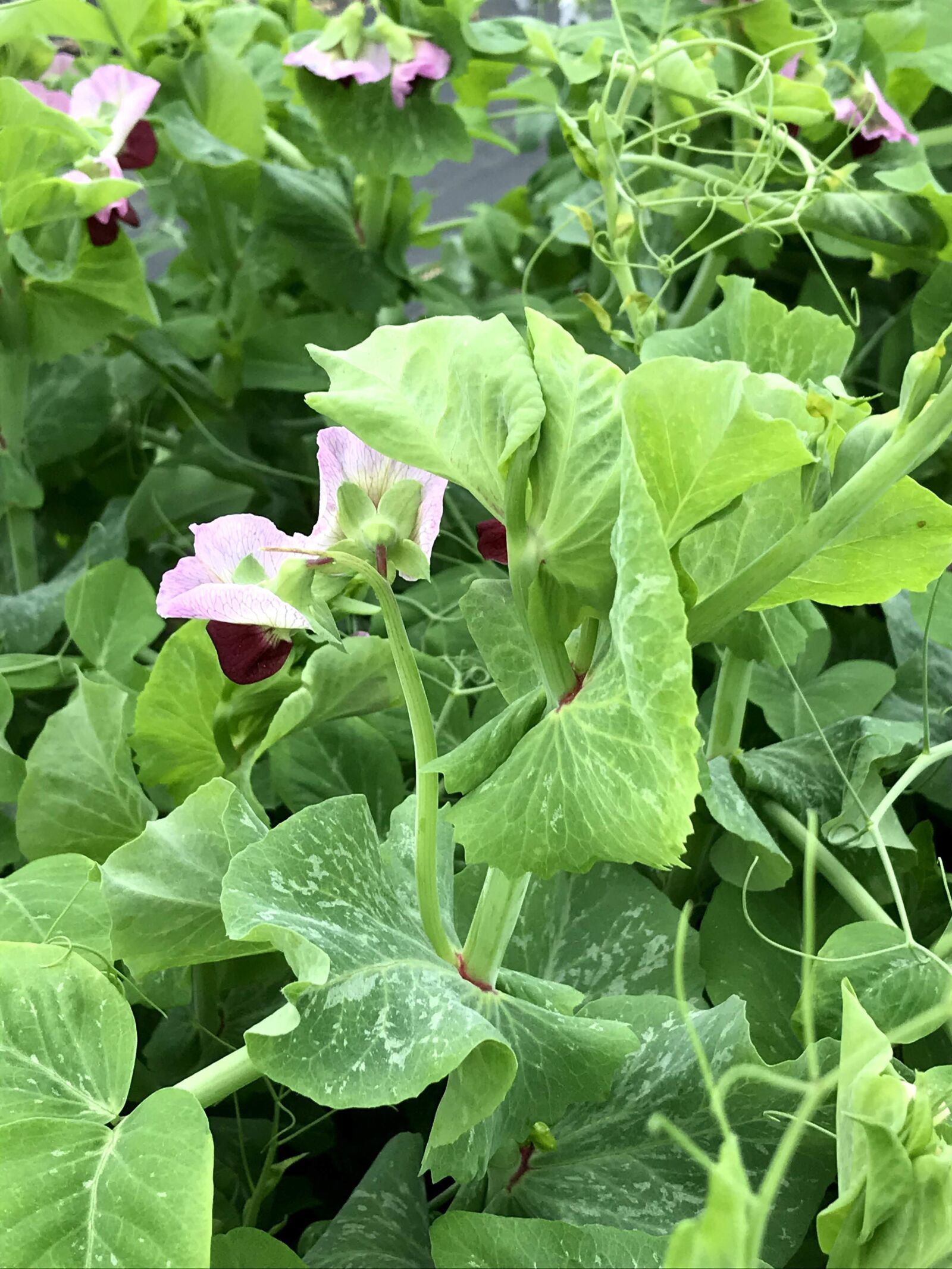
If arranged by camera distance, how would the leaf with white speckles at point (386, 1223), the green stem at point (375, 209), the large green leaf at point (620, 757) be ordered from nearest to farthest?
the large green leaf at point (620, 757)
the leaf with white speckles at point (386, 1223)
the green stem at point (375, 209)

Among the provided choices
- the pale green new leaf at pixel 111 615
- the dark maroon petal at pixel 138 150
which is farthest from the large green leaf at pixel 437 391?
the dark maroon petal at pixel 138 150

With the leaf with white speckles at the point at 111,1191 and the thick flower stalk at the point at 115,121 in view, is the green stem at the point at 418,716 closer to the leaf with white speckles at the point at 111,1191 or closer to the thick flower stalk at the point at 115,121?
the leaf with white speckles at the point at 111,1191

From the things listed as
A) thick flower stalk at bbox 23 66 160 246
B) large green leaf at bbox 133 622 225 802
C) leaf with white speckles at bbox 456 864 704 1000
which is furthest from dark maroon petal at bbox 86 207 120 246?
leaf with white speckles at bbox 456 864 704 1000

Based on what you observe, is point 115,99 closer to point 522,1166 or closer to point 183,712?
point 183,712

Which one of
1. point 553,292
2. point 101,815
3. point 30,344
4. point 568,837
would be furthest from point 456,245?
point 568,837

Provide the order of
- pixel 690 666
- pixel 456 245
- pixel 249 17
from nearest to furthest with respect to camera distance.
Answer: pixel 690 666 → pixel 249 17 → pixel 456 245

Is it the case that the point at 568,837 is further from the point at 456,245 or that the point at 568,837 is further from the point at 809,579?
the point at 456,245
